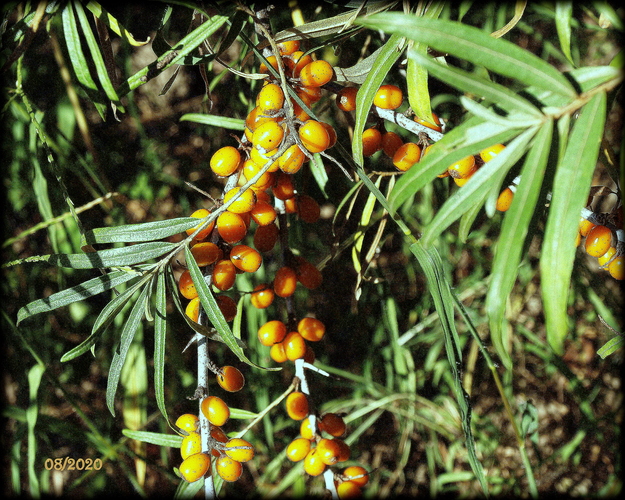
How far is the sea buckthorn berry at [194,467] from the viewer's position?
65cm

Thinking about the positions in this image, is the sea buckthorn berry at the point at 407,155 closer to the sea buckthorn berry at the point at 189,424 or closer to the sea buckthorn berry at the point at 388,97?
the sea buckthorn berry at the point at 388,97

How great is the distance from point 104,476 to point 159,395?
997 millimetres

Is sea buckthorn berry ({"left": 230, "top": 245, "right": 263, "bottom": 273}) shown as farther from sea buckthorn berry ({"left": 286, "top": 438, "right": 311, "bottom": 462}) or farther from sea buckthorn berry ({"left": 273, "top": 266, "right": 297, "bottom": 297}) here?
sea buckthorn berry ({"left": 286, "top": 438, "right": 311, "bottom": 462})

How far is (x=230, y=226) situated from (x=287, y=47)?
0.29m

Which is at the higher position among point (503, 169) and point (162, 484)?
point (503, 169)

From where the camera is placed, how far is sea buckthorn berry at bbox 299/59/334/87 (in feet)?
2.05

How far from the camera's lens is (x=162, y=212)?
169 cm

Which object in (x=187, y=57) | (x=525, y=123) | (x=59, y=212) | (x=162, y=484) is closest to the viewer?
(x=525, y=123)

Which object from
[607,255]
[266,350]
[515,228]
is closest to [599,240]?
[607,255]

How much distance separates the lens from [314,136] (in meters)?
0.58

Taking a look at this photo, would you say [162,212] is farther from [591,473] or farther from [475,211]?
[591,473]

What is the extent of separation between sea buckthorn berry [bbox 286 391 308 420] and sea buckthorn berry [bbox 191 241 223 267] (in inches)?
11.9

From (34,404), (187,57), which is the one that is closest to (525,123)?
(187,57)

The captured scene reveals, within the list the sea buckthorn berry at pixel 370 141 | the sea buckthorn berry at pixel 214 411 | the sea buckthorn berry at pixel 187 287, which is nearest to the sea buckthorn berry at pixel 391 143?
the sea buckthorn berry at pixel 370 141
